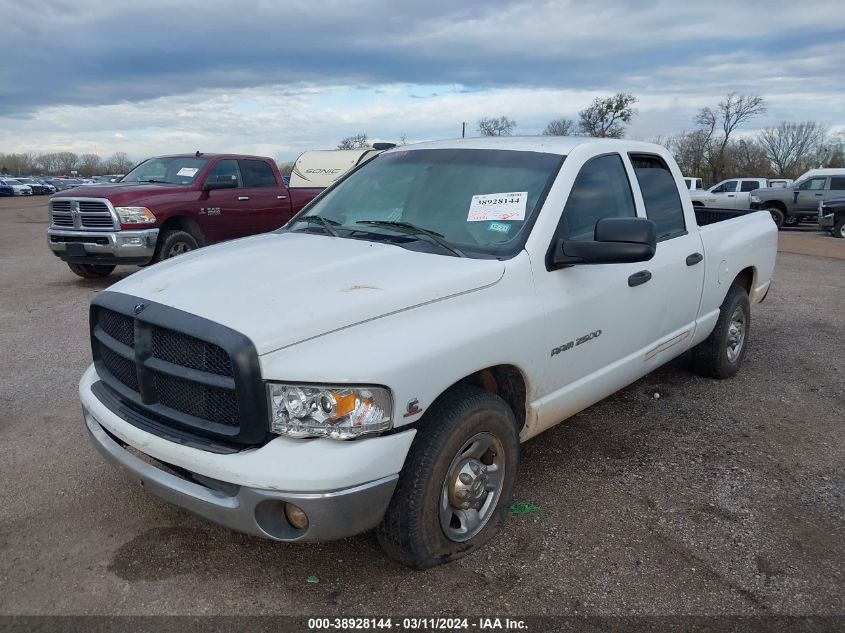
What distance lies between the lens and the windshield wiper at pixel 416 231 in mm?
3210

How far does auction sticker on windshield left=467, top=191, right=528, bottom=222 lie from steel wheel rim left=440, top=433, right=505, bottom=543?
1.10 metres

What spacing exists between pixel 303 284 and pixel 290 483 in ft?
2.76

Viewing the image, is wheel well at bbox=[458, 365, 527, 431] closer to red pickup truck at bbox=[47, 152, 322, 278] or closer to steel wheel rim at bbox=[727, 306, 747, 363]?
steel wheel rim at bbox=[727, 306, 747, 363]

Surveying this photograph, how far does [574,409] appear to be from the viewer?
3605 millimetres

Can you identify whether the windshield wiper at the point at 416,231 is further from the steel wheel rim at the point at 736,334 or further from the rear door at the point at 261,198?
the rear door at the point at 261,198

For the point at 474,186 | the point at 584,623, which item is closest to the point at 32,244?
the point at 474,186

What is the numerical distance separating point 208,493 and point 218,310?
0.69m

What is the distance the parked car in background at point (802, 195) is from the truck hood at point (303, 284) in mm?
22213

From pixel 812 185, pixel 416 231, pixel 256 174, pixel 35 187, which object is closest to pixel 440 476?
pixel 416 231

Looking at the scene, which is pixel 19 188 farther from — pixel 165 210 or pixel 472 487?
pixel 472 487

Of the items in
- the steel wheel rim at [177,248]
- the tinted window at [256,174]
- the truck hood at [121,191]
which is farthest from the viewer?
the tinted window at [256,174]

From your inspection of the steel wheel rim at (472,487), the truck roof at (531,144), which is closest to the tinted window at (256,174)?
the truck roof at (531,144)

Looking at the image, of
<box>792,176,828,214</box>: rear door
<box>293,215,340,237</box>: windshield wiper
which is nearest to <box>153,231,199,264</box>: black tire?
<box>293,215,340,237</box>: windshield wiper

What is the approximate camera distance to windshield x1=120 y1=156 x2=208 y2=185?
32.6 feet
